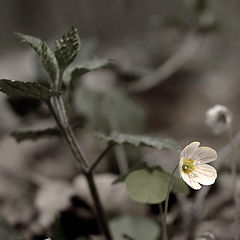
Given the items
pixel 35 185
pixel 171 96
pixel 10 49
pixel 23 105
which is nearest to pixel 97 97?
pixel 23 105

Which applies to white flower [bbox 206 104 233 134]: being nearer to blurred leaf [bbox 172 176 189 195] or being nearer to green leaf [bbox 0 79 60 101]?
blurred leaf [bbox 172 176 189 195]

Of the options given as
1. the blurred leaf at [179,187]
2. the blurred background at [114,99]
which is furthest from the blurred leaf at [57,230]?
the blurred leaf at [179,187]

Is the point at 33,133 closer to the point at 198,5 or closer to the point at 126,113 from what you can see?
the point at 126,113

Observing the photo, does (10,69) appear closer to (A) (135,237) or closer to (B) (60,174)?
(B) (60,174)

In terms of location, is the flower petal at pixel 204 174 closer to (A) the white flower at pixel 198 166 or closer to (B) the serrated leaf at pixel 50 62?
(A) the white flower at pixel 198 166


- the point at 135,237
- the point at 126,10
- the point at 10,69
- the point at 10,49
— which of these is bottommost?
the point at 135,237

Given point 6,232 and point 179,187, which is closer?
point 179,187

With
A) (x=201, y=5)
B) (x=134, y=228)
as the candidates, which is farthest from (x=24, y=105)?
(x=201, y=5)
